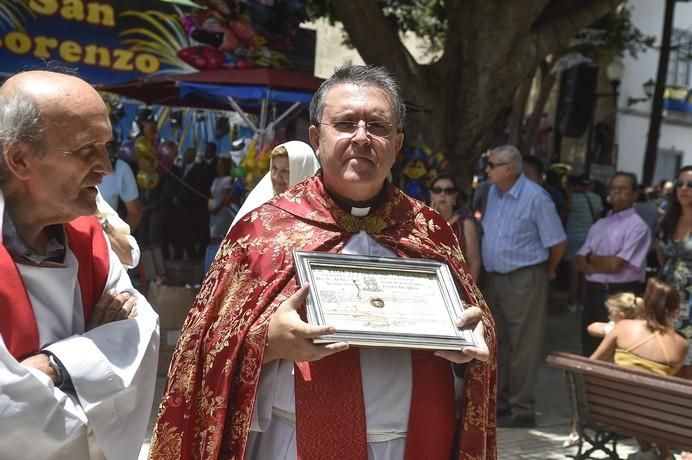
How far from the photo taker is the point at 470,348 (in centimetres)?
270

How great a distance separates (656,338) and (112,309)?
4.44 metres

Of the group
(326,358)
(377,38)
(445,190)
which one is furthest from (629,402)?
(377,38)

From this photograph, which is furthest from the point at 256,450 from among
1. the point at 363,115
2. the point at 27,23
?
the point at 27,23

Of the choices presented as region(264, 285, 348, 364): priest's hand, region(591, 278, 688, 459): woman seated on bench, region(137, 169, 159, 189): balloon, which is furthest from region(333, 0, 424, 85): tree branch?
region(264, 285, 348, 364): priest's hand

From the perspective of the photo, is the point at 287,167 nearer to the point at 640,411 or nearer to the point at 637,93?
the point at 640,411

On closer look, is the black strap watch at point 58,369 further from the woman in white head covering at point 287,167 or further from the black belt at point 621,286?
the black belt at point 621,286

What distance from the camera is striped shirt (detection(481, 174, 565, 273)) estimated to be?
749cm

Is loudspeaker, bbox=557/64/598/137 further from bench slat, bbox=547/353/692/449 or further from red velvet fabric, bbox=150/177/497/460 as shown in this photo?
red velvet fabric, bbox=150/177/497/460

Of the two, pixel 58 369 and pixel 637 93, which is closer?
pixel 58 369

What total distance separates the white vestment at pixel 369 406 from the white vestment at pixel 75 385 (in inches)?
20.4

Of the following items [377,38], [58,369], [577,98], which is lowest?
[58,369]

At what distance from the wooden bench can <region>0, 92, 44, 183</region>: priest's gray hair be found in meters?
3.99

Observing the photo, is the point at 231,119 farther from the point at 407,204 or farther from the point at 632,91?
the point at 632,91

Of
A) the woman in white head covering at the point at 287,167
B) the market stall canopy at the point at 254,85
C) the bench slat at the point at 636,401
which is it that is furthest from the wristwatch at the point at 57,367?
the market stall canopy at the point at 254,85
